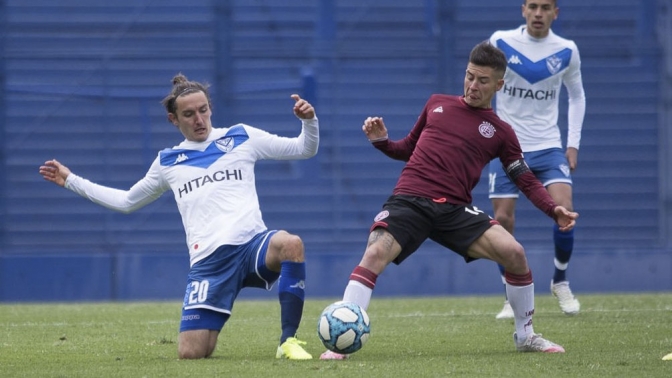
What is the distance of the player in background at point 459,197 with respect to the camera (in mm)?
6223

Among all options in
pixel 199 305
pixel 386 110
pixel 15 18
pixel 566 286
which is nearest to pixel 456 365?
pixel 199 305

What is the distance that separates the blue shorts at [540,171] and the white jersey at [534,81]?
2.3 inches

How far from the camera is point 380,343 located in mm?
7141

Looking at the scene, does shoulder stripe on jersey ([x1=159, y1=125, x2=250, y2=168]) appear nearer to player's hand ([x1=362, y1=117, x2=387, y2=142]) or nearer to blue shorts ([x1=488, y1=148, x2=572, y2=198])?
player's hand ([x1=362, y1=117, x2=387, y2=142])

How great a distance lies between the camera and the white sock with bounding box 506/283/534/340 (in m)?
6.37

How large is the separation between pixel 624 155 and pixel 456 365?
11035 mm

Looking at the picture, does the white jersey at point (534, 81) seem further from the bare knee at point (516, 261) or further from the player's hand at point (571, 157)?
the bare knee at point (516, 261)

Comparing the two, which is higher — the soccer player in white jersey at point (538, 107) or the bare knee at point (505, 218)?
the soccer player in white jersey at point (538, 107)

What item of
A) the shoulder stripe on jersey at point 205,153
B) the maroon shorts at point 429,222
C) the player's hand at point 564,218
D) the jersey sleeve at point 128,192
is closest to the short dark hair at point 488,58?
the maroon shorts at point 429,222

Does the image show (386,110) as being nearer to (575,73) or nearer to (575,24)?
(575,24)

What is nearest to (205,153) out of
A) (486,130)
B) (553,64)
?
(486,130)

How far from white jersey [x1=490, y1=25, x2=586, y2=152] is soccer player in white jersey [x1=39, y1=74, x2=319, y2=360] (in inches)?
108

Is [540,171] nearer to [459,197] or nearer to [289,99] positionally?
[459,197]

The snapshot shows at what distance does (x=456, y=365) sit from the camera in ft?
19.1
